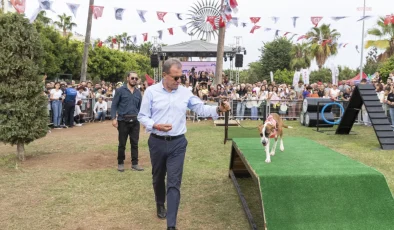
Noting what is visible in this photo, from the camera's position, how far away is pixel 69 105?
631 inches

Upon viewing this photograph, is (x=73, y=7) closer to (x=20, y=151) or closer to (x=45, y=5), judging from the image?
(x=45, y=5)

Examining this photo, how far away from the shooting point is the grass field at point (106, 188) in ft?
17.9

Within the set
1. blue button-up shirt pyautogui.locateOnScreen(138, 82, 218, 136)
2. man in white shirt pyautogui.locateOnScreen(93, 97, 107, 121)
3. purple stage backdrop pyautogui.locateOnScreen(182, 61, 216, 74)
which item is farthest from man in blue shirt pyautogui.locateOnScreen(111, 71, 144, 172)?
purple stage backdrop pyautogui.locateOnScreen(182, 61, 216, 74)

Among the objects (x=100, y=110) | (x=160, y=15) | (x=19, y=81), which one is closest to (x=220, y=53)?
(x=160, y=15)

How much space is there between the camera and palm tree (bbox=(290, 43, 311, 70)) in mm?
57281

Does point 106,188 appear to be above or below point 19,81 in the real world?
below

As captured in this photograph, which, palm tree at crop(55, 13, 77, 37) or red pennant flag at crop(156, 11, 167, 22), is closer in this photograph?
red pennant flag at crop(156, 11, 167, 22)

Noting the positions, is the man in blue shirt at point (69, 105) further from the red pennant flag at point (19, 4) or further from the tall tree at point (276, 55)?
the tall tree at point (276, 55)

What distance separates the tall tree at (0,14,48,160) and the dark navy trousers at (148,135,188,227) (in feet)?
15.7

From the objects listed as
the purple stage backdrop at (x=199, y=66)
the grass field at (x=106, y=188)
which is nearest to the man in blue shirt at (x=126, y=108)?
the grass field at (x=106, y=188)

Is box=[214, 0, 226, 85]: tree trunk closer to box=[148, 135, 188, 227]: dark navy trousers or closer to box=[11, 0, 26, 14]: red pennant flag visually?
box=[11, 0, 26, 14]: red pennant flag

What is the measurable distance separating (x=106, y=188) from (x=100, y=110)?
40.5 ft

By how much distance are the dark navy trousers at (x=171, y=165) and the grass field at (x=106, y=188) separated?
62 cm

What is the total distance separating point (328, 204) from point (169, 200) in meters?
1.82
